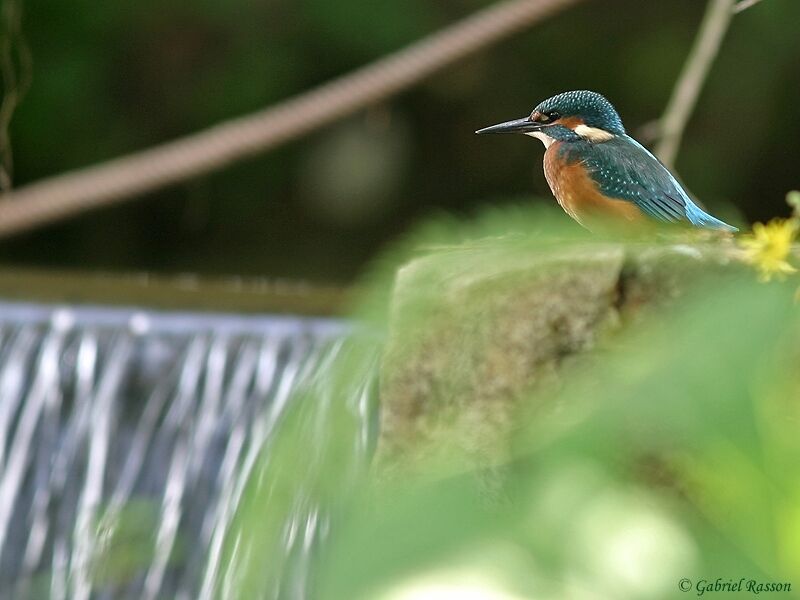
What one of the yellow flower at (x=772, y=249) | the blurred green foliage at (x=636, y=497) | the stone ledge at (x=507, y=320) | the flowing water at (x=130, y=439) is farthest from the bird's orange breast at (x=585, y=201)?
the flowing water at (x=130, y=439)

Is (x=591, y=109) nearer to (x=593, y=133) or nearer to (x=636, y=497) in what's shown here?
(x=593, y=133)

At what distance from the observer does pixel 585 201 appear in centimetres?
119

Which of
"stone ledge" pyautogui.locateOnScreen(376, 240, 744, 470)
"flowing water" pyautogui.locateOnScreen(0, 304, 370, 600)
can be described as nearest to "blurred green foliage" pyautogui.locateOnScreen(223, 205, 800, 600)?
"stone ledge" pyautogui.locateOnScreen(376, 240, 744, 470)

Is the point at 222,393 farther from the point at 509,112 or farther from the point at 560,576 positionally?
the point at 509,112

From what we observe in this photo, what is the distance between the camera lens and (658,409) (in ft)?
1.21

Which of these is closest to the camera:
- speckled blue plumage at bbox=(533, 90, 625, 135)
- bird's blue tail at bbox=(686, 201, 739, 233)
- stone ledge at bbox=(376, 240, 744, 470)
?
stone ledge at bbox=(376, 240, 744, 470)

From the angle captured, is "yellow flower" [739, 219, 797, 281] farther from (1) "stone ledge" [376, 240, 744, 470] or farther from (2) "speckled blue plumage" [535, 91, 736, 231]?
(2) "speckled blue plumage" [535, 91, 736, 231]

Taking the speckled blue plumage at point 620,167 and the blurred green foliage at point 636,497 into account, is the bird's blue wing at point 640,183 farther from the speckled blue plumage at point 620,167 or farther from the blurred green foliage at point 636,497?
the blurred green foliage at point 636,497

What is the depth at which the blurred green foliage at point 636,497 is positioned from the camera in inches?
14.2

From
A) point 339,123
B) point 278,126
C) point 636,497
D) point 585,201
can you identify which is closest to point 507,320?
point 585,201

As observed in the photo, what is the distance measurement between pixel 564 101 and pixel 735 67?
3.86 metres

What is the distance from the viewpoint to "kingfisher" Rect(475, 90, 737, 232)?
3.88ft

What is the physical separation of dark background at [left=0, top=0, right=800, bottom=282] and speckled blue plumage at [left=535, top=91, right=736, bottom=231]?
3.47 metres

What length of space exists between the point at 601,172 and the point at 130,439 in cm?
141
